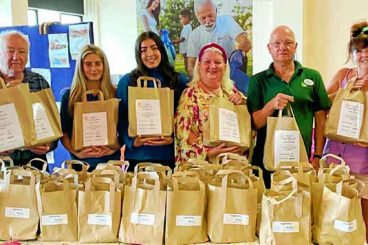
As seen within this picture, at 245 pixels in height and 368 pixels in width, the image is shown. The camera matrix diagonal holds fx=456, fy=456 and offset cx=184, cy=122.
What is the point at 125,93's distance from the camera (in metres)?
2.45

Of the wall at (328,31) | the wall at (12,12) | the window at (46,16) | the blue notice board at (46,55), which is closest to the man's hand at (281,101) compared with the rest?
the blue notice board at (46,55)

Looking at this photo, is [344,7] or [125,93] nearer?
[125,93]

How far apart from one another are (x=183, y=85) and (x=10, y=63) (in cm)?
93

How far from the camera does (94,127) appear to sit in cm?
241

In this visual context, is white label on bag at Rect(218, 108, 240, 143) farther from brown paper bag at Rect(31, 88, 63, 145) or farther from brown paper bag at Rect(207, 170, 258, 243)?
brown paper bag at Rect(31, 88, 63, 145)

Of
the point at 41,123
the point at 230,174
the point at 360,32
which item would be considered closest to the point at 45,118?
the point at 41,123

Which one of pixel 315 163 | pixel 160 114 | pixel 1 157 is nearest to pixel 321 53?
pixel 315 163

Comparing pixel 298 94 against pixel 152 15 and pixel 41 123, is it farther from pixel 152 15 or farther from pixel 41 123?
pixel 152 15

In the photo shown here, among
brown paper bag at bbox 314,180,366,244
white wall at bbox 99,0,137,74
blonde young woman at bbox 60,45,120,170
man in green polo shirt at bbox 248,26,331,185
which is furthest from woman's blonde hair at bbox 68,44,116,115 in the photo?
white wall at bbox 99,0,137,74

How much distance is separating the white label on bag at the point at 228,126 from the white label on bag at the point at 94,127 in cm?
62

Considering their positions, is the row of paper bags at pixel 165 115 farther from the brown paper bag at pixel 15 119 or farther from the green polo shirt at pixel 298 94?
the brown paper bag at pixel 15 119

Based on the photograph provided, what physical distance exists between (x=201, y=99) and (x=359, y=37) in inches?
35.4

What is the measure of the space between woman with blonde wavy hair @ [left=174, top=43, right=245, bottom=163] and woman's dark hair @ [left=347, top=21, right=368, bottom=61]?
26.0 inches

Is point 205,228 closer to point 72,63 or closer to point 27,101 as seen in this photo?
point 27,101
